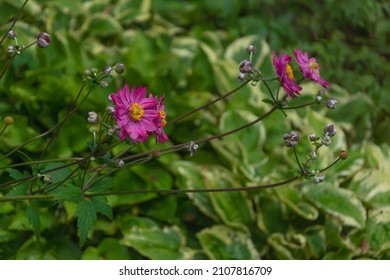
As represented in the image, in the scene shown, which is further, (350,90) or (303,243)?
(350,90)

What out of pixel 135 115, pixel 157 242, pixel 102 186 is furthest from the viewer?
pixel 157 242

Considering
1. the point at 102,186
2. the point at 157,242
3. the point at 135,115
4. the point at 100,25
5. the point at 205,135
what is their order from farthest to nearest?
1. the point at 100,25
2. the point at 205,135
3. the point at 157,242
4. the point at 102,186
5. the point at 135,115

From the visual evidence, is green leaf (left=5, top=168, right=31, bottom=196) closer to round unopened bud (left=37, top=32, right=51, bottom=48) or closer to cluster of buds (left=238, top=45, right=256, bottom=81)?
round unopened bud (left=37, top=32, right=51, bottom=48)

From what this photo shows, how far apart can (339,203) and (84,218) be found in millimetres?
1163

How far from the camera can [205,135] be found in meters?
2.44

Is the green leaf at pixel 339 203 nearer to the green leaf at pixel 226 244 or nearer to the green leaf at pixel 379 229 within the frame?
the green leaf at pixel 379 229

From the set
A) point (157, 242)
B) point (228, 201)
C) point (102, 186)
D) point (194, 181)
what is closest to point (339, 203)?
point (228, 201)

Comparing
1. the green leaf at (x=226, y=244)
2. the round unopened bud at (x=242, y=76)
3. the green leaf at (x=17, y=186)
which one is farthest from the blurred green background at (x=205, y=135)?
the round unopened bud at (x=242, y=76)

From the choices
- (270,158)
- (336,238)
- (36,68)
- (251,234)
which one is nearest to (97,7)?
(36,68)

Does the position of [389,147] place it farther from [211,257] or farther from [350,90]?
[211,257]

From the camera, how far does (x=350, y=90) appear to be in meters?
2.87

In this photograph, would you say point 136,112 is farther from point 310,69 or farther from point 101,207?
point 310,69

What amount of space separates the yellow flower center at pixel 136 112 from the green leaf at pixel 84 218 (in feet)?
0.63
